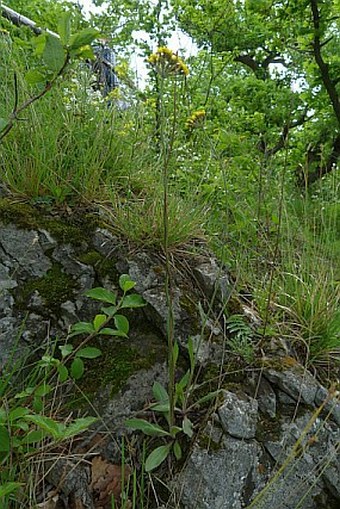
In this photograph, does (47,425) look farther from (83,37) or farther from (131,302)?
(83,37)

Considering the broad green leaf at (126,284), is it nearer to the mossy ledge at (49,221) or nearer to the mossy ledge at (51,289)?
the mossy ledge at (51,289)

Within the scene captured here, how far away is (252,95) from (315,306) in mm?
6789

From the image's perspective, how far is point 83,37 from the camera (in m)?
1.03

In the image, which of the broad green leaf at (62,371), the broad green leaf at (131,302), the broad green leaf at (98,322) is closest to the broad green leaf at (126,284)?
the broad green leaf at (131,302)

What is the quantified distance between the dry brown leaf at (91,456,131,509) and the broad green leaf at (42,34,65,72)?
1.25 metres

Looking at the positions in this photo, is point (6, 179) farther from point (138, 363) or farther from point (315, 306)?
point (315, 306)

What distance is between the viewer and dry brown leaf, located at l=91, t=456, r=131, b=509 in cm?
151

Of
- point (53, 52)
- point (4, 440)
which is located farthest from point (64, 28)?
point (4, 440)

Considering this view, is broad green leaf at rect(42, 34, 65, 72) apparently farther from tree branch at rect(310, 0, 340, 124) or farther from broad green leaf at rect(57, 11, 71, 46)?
tree branch at rect(310, 0, 340, 124)

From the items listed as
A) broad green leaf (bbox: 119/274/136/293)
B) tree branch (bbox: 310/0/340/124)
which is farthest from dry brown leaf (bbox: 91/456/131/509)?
tree branch (bbox: 310/0/340/124)

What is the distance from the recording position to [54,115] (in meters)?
2.42

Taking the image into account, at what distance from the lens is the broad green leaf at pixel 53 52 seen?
3.43ft

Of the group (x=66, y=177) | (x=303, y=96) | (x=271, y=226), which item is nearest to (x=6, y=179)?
(x=66, y=177)

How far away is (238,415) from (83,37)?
1298mm
